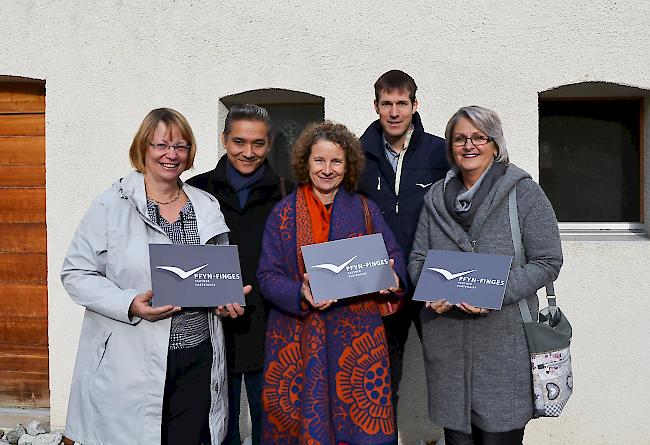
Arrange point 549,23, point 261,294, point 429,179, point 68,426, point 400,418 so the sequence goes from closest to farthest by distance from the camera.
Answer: point 68,426, point 261,294, point 429,179, point 549,23, point 400,418

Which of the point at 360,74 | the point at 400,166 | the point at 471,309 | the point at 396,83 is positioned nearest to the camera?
the point at 471,309

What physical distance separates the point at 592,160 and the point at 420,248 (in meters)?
2.30

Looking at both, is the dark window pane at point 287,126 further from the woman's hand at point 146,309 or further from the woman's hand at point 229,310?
the woman's hand at point 146,309

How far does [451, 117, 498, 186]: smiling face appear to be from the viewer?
2.52m

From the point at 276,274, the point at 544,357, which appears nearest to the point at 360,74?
the point at 276,274

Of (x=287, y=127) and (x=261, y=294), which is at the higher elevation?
(x=287, y=127)

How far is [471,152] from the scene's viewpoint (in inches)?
99.4

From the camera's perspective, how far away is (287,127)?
4.49 meters

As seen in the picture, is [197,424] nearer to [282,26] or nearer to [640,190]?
[282,26]

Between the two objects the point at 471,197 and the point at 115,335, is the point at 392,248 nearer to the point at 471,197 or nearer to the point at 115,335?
the point at 471,197

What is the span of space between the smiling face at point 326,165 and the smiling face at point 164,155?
22.8 inches

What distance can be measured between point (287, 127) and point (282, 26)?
738mm

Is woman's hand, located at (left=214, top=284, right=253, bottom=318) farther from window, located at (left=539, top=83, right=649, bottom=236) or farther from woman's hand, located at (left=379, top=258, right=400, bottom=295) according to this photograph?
window, located at (left=539, top=83, right=649, bottom=236)

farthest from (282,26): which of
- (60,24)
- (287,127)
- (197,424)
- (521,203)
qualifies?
(197,424)
